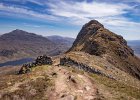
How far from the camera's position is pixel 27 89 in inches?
2121

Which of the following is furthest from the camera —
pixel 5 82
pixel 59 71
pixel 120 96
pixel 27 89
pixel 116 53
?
pixel 116 53

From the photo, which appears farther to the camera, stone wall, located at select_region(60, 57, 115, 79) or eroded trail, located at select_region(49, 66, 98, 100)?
stone wall, located at select_region(60, 57, 115, 79)

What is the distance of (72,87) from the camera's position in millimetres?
55156

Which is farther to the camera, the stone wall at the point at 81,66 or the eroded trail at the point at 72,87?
the stone wall at the point at 81,66

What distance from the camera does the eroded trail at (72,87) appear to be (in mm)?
50188

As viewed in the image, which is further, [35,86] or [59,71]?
[59,71]

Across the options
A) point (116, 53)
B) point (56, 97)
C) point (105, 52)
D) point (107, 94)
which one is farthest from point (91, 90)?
point (116, 53)

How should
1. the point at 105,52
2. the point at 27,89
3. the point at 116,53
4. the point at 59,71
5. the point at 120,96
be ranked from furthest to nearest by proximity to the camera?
the point at 116,53 → the point at 105,52 → the point at 59,71 → the point at 27,89 → the point at 120,96

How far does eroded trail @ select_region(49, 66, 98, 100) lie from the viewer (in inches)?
1976

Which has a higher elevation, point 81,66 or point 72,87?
point 81,66

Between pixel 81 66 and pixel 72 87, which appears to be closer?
pixel 72 87

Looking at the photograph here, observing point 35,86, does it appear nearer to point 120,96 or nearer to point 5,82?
point 5,82

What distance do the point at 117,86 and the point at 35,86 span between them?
1864 cm

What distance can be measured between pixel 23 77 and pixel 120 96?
2340 cm
